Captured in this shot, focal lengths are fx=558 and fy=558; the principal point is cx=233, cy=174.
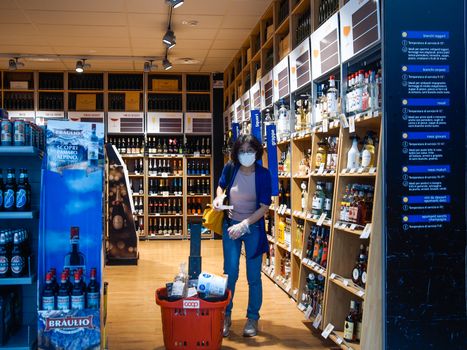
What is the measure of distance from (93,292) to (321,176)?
7.47 ft

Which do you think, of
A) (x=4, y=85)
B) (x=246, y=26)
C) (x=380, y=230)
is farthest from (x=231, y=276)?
(x=4, y=85)

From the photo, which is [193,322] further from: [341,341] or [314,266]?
[314,266]

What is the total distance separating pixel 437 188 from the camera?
3133 millimetres

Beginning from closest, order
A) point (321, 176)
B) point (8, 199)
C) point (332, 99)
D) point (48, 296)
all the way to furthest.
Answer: point (48, 296), point (8, 199), point (332, 99), point (321, 176)

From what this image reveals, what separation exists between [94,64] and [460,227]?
8.70m

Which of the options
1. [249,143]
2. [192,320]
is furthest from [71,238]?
[249,143]

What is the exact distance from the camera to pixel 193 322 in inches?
147

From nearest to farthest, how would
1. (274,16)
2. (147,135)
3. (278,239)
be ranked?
(278,239) → (274,16) → (147,135)

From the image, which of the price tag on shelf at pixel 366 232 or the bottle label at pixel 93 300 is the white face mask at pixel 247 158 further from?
→ the bottle label at pixel 93 300

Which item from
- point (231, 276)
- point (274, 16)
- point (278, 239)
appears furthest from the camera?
point (274, 16)

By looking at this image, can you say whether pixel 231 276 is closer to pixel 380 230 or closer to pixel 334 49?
pixel 380 230

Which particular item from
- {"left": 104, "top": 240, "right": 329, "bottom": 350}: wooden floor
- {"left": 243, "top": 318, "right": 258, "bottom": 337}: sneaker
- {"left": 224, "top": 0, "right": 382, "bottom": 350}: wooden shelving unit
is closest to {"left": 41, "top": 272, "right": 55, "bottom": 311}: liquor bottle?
{"left": 104, "top": 240, "right": 329, "bottom": 350}: wooden floor

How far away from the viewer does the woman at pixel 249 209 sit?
4.20 m

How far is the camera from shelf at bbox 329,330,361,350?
3.65 m
